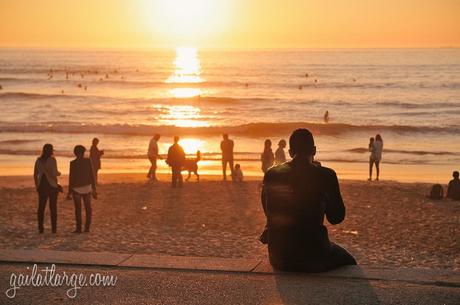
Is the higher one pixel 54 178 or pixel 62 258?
pixel 54 178

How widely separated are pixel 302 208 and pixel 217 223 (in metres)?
6.46

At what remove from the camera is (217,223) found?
504 inches

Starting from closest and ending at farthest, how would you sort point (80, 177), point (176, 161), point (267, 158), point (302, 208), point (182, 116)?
point (302, 208), point (80, 177), point (267, 158), point (176, 161), point (182, 116)

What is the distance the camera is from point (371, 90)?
2997 inches

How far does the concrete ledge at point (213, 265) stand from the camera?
21.2 feet

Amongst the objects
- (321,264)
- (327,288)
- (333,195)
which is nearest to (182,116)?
(321,264)

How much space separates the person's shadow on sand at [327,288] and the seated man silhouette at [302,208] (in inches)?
5.0

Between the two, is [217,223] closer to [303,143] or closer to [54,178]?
[54,178]

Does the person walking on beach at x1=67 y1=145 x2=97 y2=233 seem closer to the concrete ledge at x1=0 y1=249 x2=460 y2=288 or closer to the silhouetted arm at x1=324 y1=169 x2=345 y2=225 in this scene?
the concrete ledge at x1=0 y1=249 x2=460 y2=288

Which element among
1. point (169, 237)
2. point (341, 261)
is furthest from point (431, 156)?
point (341, 261)

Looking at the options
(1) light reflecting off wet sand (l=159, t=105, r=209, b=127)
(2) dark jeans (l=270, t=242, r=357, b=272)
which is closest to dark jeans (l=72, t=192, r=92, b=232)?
(2) dark jeans (l=270, t=242, r=357, b=272)

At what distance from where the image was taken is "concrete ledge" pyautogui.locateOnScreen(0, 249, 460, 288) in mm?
6453

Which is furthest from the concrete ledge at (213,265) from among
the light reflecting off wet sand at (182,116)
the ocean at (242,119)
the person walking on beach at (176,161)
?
the light reflecting off wet sand at (182,116)

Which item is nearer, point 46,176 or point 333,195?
point 333,195
